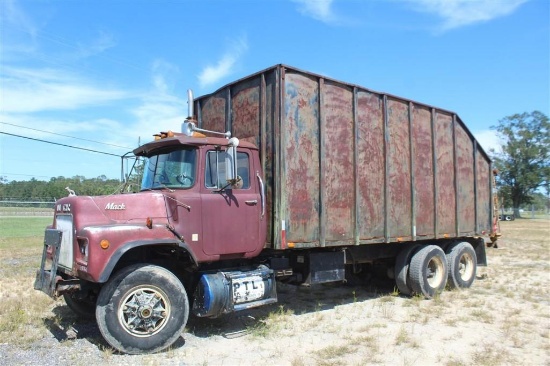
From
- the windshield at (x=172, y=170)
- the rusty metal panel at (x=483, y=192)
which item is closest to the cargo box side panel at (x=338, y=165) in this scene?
the windshield at (x=172, y=170)

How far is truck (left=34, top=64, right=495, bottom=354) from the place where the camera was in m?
5.69

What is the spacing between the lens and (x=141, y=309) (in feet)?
18.3

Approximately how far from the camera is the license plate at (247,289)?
6.33m

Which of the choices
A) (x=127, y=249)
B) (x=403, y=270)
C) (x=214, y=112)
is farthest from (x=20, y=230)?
(x=127, y=249)

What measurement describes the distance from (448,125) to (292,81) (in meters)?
4.72

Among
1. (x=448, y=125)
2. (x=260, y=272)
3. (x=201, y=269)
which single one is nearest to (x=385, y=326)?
(x=260, y=272)

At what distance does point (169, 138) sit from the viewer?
6473 mm

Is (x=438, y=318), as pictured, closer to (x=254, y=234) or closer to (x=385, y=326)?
(x=385, y=326)

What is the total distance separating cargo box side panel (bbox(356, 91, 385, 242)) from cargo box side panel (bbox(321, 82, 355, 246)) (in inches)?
8.0

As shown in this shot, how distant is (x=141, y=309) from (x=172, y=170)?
6.37 ft

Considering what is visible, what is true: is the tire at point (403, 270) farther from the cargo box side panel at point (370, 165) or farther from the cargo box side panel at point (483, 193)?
the cargo box side panel at point (483, 193)

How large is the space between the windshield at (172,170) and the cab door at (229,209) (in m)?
0.21

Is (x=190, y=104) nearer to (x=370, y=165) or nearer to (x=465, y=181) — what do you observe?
(x=370, y=165)

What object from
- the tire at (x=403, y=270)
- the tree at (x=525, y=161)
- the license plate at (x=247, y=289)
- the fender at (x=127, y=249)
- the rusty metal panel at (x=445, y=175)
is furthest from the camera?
the tree at (x=525, y=161)
